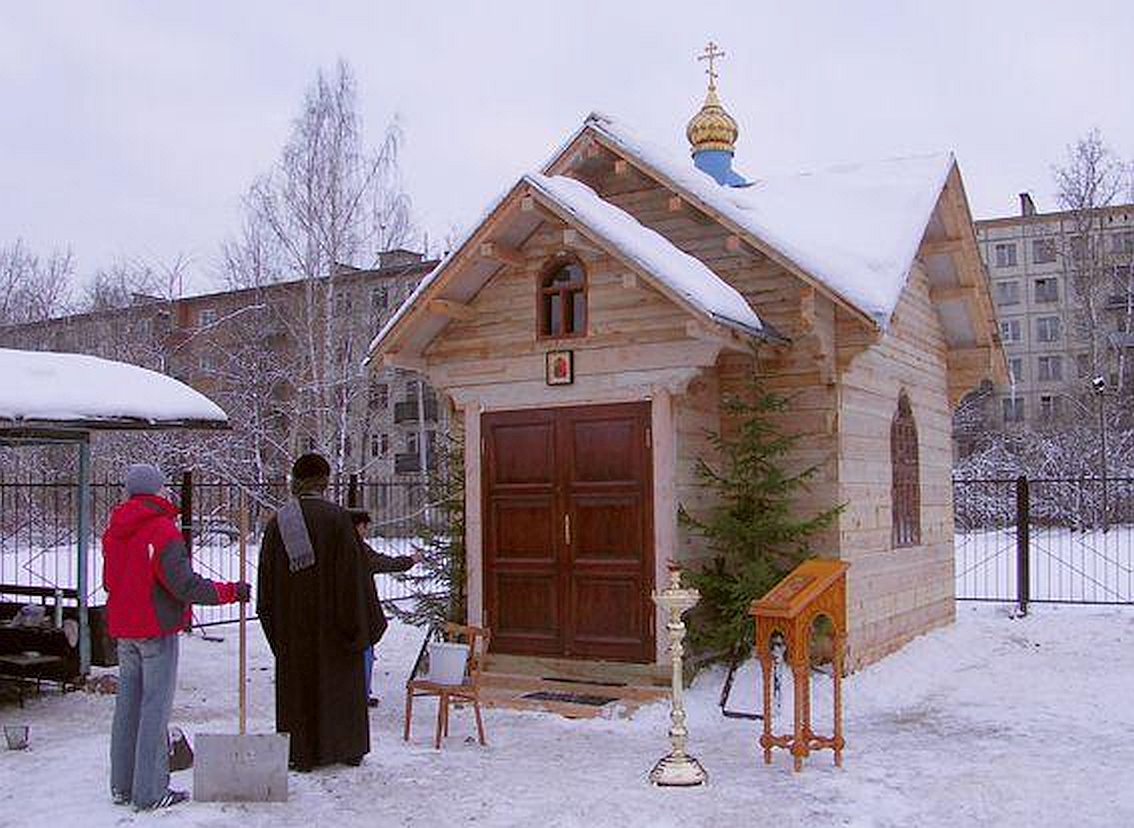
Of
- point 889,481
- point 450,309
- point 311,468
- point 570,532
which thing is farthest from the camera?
point 889,481

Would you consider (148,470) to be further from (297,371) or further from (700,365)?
(297,371)

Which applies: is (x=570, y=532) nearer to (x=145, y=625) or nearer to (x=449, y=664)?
(x=449, y=664)

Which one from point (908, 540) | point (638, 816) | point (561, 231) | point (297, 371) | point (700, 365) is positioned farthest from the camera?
point (297, 371)

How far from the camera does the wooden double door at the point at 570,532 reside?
10062 mm

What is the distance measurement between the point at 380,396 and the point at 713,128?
57.7ft

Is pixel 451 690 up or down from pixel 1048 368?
down

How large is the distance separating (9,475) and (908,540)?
81.2ft

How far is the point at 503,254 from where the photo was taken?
1054cm

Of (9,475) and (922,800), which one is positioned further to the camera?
(9,475)

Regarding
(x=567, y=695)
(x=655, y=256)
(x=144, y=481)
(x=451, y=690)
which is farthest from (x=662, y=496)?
(x=144, y=481)

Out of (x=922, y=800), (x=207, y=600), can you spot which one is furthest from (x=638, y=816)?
(x=207, y=600)

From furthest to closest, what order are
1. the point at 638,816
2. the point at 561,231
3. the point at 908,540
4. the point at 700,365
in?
the point at 908,540
the point at 561,231
the point at 700,365
the point at 638,816

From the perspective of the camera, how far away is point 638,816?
6.71 m

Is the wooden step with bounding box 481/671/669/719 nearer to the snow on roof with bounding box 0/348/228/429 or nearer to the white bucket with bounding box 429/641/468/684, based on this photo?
the white bucket with bounding box 429/641/468/684
